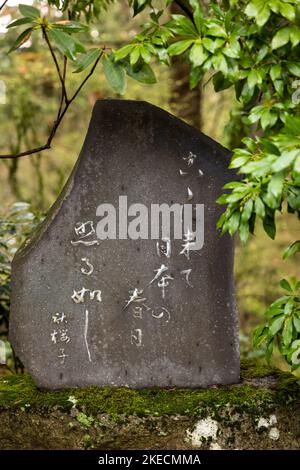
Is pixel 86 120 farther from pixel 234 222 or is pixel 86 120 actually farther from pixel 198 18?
pixel 234 222

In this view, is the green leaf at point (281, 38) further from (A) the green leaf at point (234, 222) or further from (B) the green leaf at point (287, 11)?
(A) the green leaf at point (234, 222)

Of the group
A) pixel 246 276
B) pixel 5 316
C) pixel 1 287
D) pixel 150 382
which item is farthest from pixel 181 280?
pixel 246 276

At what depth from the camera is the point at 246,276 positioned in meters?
6.98

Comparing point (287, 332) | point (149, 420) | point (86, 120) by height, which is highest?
point (86, 120)

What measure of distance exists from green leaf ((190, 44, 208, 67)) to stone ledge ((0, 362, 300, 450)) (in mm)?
1538

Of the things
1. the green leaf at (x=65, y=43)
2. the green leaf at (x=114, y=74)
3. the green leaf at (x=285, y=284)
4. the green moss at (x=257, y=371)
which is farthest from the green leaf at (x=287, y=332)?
the green leaf at (x=65, y=43)

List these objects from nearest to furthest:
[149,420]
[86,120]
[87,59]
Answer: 1. [87,59]
2. [149,420]
3. [86,120]

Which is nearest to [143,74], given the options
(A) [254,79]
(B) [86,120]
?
(A) [254,79]

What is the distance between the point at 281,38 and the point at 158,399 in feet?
5.56

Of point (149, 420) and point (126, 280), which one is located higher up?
point (126, 280)

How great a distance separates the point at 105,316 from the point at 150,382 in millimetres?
392

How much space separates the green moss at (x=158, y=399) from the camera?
9.66 feet

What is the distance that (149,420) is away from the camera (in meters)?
2.91

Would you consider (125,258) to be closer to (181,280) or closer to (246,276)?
(181,280)
